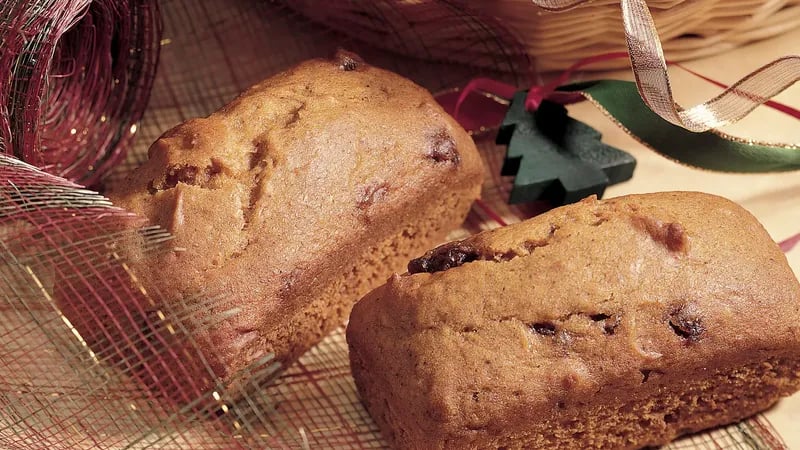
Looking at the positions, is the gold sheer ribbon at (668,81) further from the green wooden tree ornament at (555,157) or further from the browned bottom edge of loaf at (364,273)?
the browned bottom edge of loaf at (364,273)

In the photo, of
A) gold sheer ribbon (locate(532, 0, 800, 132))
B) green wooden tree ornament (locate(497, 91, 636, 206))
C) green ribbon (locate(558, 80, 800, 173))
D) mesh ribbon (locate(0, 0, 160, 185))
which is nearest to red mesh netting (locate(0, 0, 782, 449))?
mesh ribbon (locate(0, 0, 160, 185))

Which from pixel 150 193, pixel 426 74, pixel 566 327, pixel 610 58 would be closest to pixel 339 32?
pixel 426 74

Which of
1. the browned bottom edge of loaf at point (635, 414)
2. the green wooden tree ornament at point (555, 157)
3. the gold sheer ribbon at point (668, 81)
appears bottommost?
the browned bottom edge of loaf at point (635, 414)

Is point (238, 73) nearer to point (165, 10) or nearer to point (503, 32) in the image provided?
point (165, 10)

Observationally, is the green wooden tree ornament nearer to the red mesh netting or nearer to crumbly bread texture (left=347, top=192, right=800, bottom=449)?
A: the red mesh netting

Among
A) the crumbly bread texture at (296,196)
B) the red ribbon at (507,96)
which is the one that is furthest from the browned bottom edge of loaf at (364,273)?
the red ribbon at (507,96)

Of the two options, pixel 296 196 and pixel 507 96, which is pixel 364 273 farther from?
pixel 507 96

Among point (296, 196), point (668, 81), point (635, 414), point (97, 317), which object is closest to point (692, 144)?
point (668, 81)
